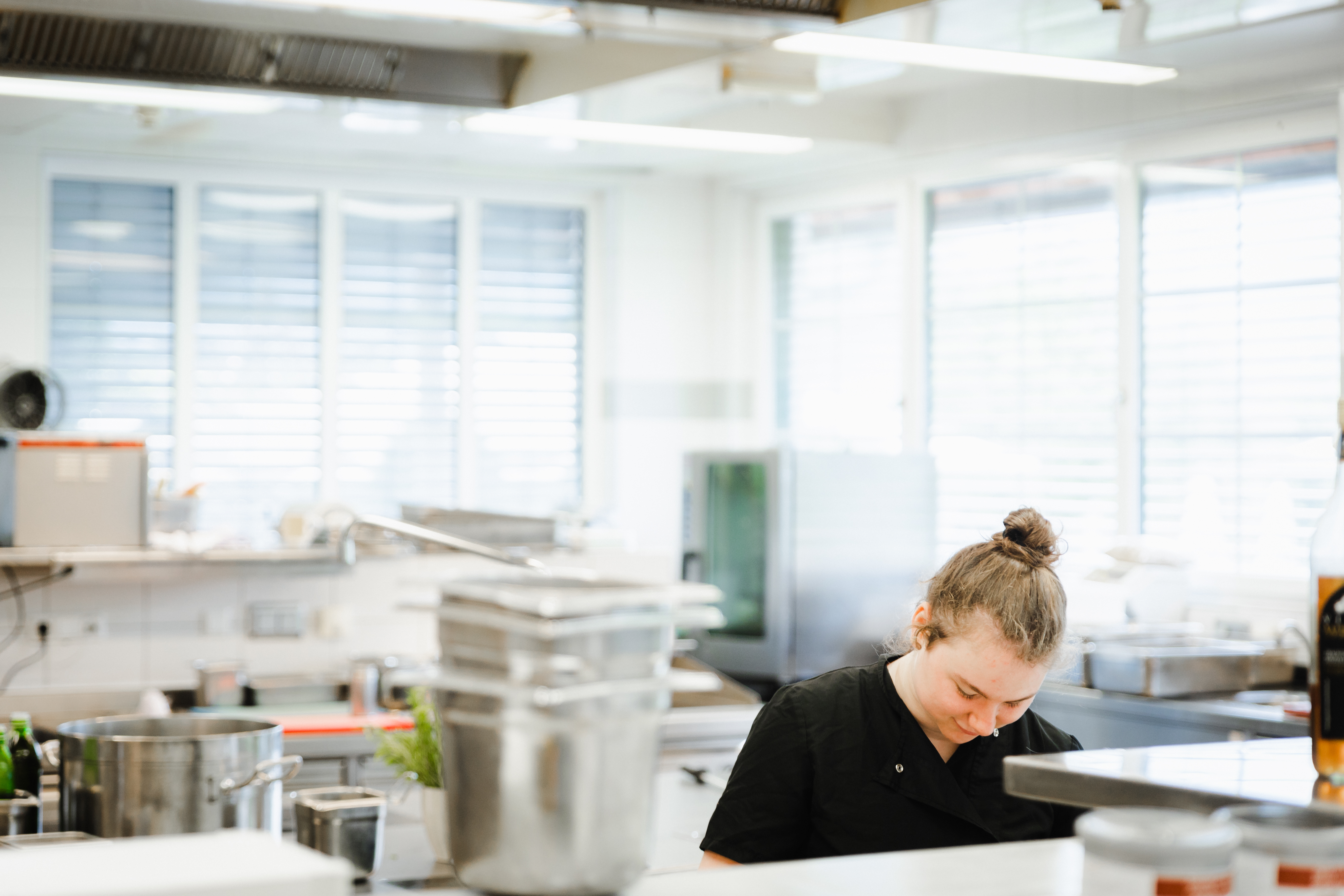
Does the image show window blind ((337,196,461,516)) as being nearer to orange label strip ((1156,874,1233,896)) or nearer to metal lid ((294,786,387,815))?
metal lid ((294,786,387,815))

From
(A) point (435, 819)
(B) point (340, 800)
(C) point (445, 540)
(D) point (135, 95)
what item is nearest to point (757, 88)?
(D) point (135, 95)

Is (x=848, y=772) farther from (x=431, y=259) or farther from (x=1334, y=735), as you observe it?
(x=431, y=259)

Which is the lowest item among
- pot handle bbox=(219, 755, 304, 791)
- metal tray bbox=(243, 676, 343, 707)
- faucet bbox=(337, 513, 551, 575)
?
metal tray bbox=(243, 676, 343, 707)

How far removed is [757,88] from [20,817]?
9.30 feet

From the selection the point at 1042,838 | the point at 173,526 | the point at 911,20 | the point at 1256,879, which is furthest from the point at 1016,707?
the point at 173,526

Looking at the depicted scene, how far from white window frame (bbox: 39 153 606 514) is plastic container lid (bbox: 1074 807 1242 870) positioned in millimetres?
4884

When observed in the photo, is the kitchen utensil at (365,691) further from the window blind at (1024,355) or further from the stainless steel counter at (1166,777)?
the stainless steel counter at (1166,777)

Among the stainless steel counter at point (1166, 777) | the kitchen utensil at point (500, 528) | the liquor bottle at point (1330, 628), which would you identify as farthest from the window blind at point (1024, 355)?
the liquor bottle at point (1330, 628)

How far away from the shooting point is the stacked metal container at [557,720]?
0.90 meters

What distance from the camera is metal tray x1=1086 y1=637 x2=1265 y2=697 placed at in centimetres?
394

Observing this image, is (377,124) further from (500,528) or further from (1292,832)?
(1292,832)

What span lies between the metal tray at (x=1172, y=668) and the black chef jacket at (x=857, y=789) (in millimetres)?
2031

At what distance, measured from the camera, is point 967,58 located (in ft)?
12.5

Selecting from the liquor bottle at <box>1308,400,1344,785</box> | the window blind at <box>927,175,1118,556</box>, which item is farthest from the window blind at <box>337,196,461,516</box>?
the liquor bottle at <box>1308,400,1344,785</box>
